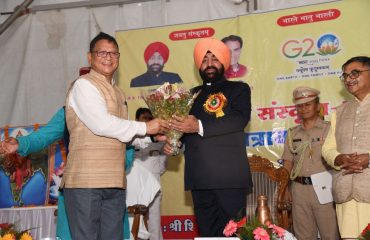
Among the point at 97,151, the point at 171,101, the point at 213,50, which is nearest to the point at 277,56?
the point at 213,50

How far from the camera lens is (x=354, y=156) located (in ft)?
10.6

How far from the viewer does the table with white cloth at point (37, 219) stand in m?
4.79

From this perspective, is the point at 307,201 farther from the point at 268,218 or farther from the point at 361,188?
the point at 268,218

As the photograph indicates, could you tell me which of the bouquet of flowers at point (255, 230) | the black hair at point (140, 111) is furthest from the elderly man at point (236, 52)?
the bouquet of flowers at point (255, 230)

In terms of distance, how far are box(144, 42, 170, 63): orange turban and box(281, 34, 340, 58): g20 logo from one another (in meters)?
1.27

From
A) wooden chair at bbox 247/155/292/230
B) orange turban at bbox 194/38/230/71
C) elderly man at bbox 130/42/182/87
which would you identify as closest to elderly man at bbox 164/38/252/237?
orange turban at bbox 194/38/230/71

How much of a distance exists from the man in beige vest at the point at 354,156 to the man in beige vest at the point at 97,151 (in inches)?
50.9

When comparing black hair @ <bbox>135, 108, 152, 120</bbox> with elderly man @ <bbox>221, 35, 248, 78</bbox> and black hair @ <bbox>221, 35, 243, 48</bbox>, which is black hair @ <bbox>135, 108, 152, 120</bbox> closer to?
elderly man @ <bbox>221, 35, 248, 78</bbox>

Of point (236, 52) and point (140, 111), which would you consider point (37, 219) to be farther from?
point (236, 52)

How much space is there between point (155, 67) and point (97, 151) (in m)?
3.03

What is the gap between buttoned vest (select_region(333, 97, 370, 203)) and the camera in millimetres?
3240

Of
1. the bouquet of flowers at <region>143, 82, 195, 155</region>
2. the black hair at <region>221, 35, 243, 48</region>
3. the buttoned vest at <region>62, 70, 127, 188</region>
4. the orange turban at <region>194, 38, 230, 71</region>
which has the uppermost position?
the black hair at <region>221, 35, 243, 48</region>

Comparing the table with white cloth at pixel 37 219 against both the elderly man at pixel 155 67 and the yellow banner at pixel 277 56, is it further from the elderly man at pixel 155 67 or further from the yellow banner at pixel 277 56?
the elderly man at pixel 155 67

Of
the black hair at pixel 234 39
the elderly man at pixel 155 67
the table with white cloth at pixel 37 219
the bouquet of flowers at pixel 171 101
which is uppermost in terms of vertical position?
the black hair at pixel 234 39
